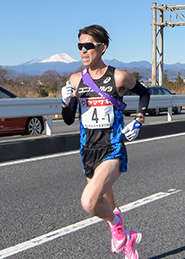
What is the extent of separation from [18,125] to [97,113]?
890cm

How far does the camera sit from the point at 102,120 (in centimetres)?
418

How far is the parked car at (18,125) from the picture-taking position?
12344 millimetres

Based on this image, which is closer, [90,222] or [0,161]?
[90,222]

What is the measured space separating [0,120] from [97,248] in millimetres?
7926

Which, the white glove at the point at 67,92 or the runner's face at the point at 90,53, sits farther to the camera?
the runner's face at the point at 90,53

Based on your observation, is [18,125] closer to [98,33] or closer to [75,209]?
[75,209]

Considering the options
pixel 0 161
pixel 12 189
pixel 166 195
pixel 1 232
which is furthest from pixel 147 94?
pixel 0 161

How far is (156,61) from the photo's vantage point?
37.0m

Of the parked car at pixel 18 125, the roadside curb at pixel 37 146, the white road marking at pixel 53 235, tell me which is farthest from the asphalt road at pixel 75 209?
the parked car at pixel 18 125

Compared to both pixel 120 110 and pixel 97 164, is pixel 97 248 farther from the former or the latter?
pixel 120 110

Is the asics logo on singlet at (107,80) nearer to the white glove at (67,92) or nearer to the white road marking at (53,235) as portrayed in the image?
the white glove at (67,92)

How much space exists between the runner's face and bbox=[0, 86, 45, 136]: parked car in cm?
818

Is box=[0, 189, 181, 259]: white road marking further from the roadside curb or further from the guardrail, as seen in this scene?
the guardrail

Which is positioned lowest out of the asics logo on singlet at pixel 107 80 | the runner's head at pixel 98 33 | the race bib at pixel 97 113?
the race bib at pixel 97 113
